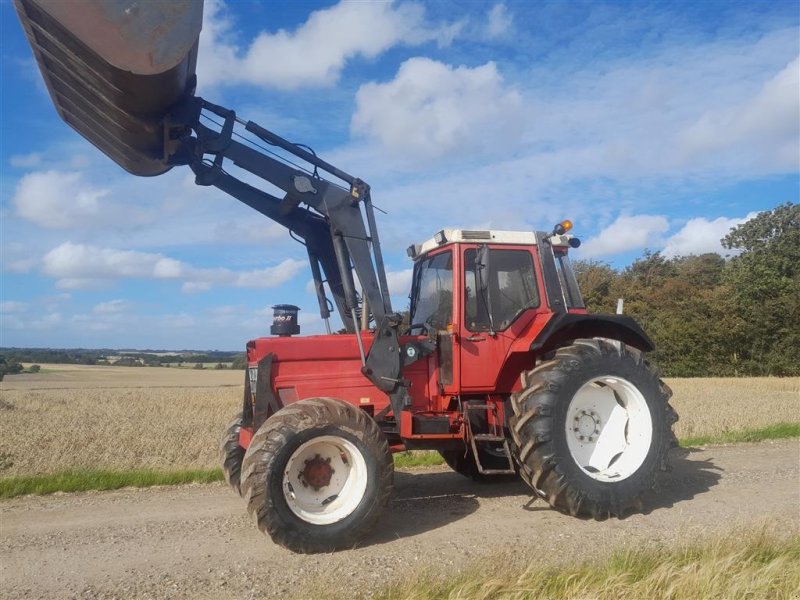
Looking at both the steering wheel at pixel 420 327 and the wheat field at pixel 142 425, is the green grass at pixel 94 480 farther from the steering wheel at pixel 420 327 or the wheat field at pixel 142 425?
the steering wheel at pixel 420 327

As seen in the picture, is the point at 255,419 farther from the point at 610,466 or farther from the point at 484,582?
the point at 610,466

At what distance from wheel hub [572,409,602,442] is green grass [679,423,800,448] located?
4480 mm

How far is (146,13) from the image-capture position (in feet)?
13.3

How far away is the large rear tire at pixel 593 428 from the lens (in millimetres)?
6043

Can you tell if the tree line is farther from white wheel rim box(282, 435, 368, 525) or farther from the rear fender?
white wheel rim box(282, 435, 368, 525)

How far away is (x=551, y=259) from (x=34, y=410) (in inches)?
552

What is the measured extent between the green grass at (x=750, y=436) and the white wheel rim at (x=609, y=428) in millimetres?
4266

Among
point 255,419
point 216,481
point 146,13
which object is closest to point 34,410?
point 216,481

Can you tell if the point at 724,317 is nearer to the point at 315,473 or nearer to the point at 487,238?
the point at 487,238

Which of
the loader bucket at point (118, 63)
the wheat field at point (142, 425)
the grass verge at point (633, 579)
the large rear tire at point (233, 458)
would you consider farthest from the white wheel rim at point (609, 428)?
the wheat field at point (142, 425)

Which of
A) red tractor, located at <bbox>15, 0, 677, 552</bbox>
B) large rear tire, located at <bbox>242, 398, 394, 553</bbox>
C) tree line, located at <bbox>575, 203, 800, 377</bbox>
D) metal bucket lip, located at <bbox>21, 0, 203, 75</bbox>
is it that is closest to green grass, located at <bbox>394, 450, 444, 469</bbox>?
red tractor, located at <bbox>15, 0, 677, 552</bbox>

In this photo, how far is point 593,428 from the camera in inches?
261

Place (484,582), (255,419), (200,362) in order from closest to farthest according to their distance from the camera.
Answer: (484,582)
(255,419)
(200,362)

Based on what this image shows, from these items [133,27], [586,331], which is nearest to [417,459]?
[586,331]
